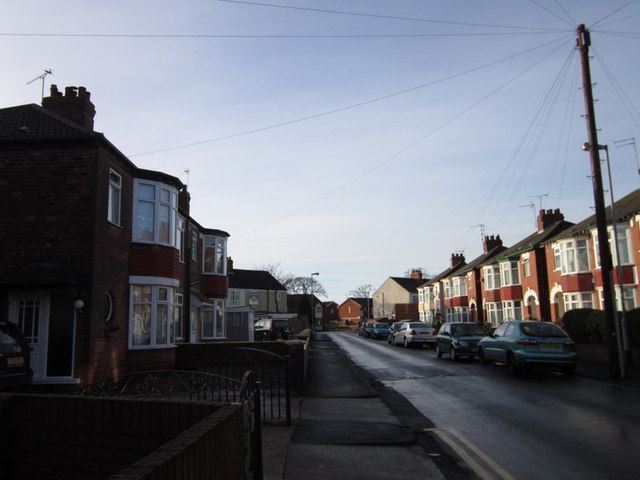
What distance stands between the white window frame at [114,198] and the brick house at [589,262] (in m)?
20.6

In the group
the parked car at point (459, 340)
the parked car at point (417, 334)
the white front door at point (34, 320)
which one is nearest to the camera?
the white front door at point (34, 320)

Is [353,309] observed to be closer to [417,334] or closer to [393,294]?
[393,294]

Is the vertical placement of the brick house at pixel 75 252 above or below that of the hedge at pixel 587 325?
above

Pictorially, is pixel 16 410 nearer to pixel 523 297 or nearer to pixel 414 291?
pixel 523 297

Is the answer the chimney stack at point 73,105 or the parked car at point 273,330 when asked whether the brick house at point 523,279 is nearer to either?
the parked car at point 273,330

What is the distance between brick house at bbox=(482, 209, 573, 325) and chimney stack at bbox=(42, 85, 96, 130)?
2751 cm

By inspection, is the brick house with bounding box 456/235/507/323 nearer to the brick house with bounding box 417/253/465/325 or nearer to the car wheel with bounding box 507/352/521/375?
the brick house with bounding box 417/253/465/325

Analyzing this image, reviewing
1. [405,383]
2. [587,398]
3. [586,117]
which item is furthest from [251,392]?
[586,117]

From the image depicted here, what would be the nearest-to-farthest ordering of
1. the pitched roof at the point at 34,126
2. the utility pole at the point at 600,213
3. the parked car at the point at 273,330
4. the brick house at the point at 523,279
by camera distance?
the pitched roof at the point at 34,126
the utility pole at the point at 600,213
the brick house at the point at 523,279
the parked car at the point at 273,330

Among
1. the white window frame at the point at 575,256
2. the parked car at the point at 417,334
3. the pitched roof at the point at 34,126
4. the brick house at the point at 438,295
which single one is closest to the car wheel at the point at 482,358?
the parked car at the point at 417,334

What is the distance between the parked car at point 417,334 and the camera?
30141mm

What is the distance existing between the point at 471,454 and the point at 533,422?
245 centimetres

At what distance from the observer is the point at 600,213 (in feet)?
50.0

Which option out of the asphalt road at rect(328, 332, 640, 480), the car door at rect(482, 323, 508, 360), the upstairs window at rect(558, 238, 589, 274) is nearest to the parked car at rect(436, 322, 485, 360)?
the car door at rect(482, 323, 508, 360)
